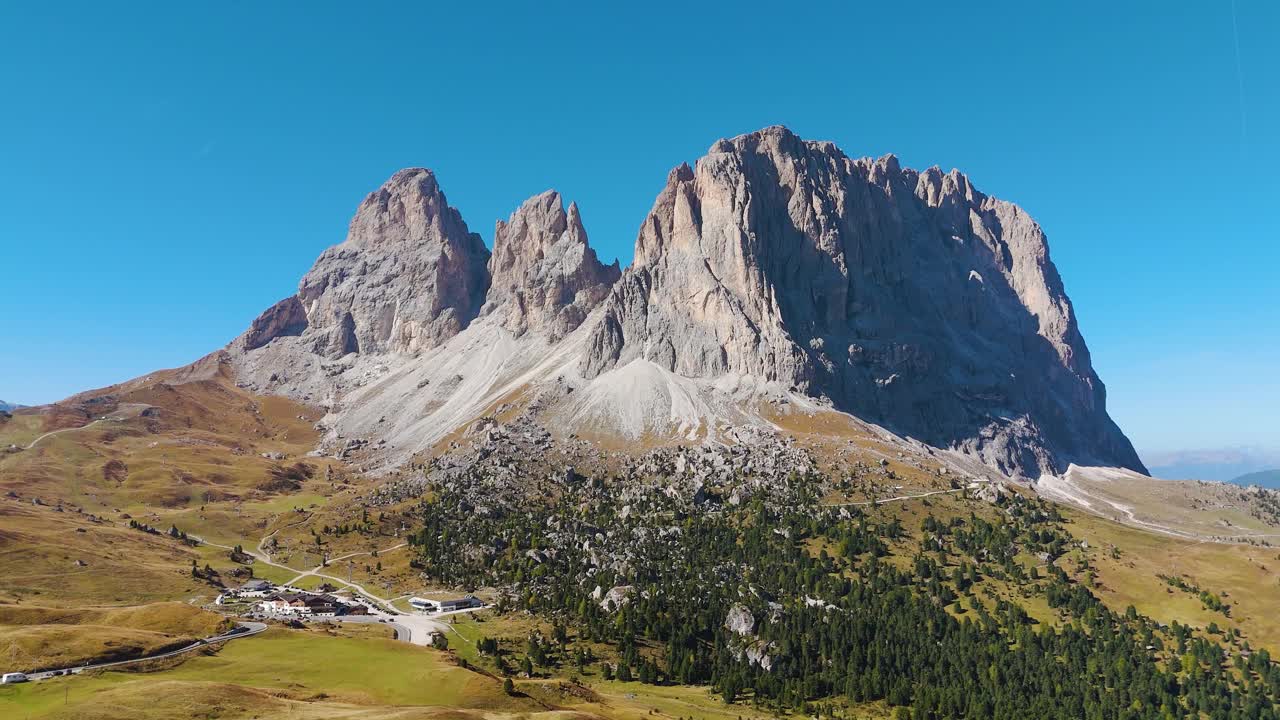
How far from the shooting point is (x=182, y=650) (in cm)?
10575

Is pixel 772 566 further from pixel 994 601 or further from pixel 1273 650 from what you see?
pixel 1273 650

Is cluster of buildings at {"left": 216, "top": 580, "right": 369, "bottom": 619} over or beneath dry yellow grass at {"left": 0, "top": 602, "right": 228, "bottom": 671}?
beneath

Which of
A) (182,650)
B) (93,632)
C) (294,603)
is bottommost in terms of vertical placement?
(182,650)

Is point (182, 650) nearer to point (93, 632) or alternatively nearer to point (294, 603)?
point (93, 632)

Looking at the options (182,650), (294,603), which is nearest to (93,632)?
(182,650)

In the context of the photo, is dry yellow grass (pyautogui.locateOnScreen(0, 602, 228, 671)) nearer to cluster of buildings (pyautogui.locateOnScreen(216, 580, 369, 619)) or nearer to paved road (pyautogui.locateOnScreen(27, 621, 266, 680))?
paved road (pyautogui.locateOnScreen(27, 621, 266, 680))

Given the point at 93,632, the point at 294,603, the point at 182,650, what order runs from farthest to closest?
the point at 294,603, the point at 93,632, the point at 182,650

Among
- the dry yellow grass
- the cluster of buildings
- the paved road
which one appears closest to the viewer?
the paved road

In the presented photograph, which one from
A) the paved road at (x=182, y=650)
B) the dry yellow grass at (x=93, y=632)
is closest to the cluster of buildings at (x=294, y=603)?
the paved road at (x=182, y=650)

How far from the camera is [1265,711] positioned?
126 m

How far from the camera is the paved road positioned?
92.5m

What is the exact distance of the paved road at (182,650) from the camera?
9251 cm

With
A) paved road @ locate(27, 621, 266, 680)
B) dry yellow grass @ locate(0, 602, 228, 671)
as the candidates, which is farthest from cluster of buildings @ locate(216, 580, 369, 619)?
dry yellow grass @ locate(0, 602, 228, 671)

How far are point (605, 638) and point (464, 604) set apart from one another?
3269 centimetres
